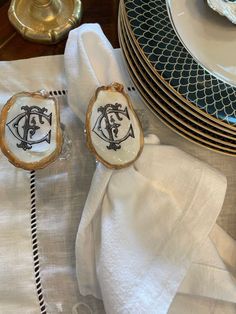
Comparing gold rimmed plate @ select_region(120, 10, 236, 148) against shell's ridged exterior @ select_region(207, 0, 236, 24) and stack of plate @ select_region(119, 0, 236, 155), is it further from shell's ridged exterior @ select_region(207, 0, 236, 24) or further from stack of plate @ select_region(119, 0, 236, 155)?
shell's ridged exterior @ select_region(207, 0, 236, 24)

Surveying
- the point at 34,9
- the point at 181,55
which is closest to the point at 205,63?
the point at 181,55

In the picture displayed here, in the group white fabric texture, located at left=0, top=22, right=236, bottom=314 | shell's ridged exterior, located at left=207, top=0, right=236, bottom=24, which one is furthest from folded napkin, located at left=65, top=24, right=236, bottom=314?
shell's ridged exterior, located at left=207, top=0, right=236, bottom=24

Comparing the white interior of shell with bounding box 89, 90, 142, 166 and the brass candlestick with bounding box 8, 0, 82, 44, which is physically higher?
the brass candlestick with bounding box 8, 0, 82, 44

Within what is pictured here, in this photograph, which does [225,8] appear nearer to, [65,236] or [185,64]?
[185,64]

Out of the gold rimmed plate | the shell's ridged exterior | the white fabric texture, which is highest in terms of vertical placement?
the shell's ridged exterior

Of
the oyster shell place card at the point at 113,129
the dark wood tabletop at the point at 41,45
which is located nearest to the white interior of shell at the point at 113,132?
the oyster shell place card at the point at 113,129

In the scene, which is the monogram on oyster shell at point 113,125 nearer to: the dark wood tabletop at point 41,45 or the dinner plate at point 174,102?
the dinner plate at point 174,102

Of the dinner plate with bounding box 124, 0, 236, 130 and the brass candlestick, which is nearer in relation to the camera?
the dinner plate with bounding box 124, 0, 236, 130
